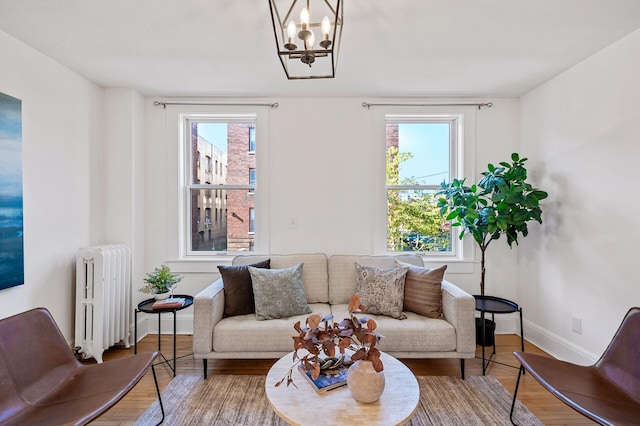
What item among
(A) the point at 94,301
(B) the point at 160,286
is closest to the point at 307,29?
(B) the point at 160,286

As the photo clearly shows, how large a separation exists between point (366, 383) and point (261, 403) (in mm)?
1026

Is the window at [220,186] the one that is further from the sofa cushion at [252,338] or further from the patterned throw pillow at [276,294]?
the sofa cushion at [252,338]

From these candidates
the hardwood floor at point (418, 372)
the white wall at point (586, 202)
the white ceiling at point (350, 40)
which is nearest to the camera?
the white ceiling at point (350, 40)

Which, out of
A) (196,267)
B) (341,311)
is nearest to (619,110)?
(341,311)

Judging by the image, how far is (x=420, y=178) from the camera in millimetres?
3414

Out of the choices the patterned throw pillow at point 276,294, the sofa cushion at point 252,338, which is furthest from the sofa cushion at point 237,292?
the sofa cushion at point 252,338

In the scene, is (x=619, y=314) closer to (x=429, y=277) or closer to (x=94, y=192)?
(x=429, y=277)

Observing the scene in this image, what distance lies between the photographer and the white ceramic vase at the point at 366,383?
140 centimetres

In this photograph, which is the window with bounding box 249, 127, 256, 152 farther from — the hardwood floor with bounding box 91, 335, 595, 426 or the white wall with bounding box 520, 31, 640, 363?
the white wall with bounding box 520, 31, 640, 363

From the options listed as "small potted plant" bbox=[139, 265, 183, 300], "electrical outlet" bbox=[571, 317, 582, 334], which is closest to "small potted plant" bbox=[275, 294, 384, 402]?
"small potted plant" bbox=[139, 265, 183, 300]

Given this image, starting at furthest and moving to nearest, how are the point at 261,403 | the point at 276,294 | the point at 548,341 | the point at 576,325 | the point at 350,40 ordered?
the point at 548,341, the point at 576,325, the point at 276,294, the point at 350,40, the point at 261,403

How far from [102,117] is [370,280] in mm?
2968

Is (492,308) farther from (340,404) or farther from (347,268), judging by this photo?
(340,404)

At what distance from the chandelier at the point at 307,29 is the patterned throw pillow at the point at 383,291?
5.21 feet
